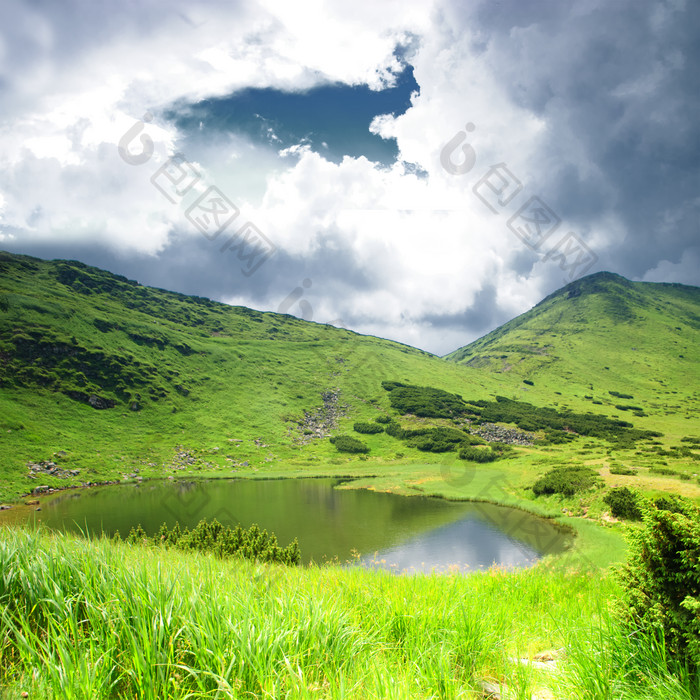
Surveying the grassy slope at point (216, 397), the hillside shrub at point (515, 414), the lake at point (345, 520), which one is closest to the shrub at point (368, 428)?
the grassy slope at point (216, 397)

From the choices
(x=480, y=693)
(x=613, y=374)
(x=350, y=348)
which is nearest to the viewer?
(x=480, y=693)

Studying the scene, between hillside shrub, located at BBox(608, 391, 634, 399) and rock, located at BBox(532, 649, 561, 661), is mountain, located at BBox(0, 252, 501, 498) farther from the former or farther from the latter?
rock, located at BBox(532, 649, 561, 661)

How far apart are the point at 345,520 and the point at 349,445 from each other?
4810 centimetres

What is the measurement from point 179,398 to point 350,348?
79.7m

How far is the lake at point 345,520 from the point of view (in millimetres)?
24453

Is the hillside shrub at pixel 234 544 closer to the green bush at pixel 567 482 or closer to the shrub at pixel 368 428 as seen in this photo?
the green bush at pixel 567 482

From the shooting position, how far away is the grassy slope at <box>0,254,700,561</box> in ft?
176

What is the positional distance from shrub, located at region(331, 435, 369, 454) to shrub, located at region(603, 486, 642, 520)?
54.1m

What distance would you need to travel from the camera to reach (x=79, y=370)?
8388cm

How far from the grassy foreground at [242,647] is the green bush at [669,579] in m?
0.23

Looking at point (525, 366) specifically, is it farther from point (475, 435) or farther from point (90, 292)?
point (90, 292)

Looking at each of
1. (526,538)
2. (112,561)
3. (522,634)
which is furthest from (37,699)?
(526,538)

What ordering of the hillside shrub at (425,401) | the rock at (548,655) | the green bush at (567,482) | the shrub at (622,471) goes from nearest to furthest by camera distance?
1. the rock at (548,655)
2. the green bush at (567,482)
3. the shrub at (622,471)
4. the hillside shrub at (425,401)

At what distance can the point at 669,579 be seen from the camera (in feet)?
13.5
